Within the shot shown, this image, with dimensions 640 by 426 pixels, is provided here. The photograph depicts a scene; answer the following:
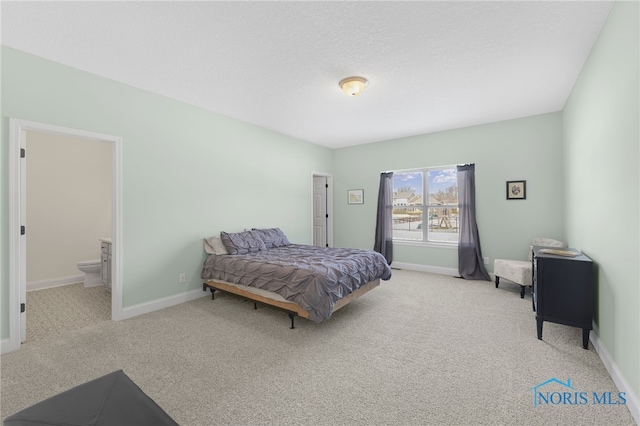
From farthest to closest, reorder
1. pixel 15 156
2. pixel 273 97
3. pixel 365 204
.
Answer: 1. pixel 365 204
2. pixel 273 97
3. pixel 15 156

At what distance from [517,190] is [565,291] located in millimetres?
2521

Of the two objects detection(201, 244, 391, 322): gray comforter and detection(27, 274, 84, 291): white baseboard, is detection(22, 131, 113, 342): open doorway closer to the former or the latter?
detection(27, 274, 84, 291): white baseboard

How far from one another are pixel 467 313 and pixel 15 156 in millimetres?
4901

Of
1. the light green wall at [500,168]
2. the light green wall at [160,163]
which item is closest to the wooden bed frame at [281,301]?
the light green wall at [160,163]

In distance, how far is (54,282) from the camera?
450cm

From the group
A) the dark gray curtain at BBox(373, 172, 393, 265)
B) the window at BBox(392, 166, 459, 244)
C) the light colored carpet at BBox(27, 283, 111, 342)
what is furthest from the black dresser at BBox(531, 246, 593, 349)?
→ the light colored carpet at BBox(27, 283, 111, 342)

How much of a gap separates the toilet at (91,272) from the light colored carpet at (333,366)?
1924mm

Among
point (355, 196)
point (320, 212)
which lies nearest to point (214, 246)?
point (320, 212)

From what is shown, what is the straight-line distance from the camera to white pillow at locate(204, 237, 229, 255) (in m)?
3.91

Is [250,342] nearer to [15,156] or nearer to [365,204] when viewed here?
[15,156]

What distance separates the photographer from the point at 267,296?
3139 mm

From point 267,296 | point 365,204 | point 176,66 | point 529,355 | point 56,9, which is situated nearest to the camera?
point 56,9

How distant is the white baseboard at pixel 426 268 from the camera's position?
512 cm

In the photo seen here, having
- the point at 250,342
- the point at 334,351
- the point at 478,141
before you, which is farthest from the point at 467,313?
the point at 478,141
